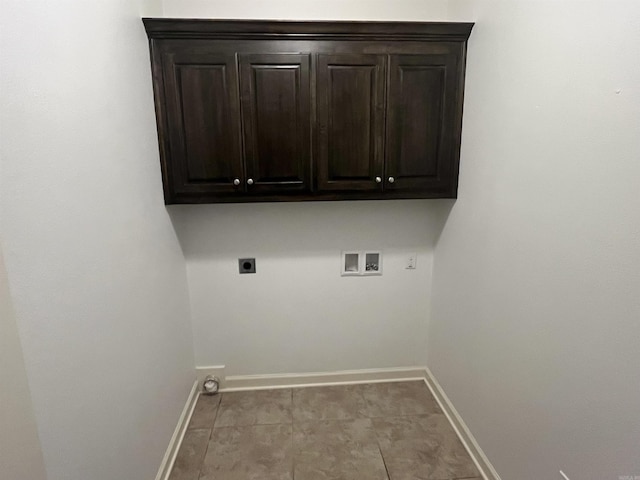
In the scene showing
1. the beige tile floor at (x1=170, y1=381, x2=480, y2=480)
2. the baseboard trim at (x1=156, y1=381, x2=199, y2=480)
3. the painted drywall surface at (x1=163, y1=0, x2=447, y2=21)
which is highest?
the painted drywall surface at (x1=163, y1=0, x2=447, y2=21)

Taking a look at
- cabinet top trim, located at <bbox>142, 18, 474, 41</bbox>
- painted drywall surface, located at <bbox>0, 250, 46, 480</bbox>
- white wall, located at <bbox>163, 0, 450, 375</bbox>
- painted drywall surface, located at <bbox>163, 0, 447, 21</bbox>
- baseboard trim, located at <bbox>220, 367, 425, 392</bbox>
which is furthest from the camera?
baseboard trim, located at <bbox>220, 367, 425, 392</bbox>

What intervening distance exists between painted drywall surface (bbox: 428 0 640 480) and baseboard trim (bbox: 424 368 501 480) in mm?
60

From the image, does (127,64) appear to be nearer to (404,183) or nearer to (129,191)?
(129,191)

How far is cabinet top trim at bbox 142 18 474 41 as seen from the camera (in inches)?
66.7

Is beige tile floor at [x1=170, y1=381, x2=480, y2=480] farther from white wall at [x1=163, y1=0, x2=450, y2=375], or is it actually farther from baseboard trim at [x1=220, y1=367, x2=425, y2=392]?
white wall at [x1=163, y1=0, x2=450, y2=375]

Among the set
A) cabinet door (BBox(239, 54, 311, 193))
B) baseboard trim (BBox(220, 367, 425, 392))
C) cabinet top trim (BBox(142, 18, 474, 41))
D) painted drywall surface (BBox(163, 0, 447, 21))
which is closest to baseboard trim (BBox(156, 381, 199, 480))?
baseboard trim (BBox(220, 367, 425, 392))

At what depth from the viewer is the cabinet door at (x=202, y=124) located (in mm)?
1761

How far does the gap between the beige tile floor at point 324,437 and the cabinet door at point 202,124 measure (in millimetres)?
1362

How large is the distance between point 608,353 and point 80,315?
1.57 m

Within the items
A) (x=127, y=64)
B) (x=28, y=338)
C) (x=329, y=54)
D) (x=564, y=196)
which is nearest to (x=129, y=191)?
(x=127, y=64)

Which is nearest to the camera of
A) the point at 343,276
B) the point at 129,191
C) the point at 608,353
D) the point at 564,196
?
the point at 608,353

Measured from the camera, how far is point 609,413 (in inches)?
41.9

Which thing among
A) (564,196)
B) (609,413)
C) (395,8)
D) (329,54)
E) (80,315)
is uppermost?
(395,8)

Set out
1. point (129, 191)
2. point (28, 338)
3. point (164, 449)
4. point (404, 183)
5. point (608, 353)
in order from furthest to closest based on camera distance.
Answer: point (404, 183)
point (164, 449)
point (129, 191)
point (608, 353)
point (28, 338)
